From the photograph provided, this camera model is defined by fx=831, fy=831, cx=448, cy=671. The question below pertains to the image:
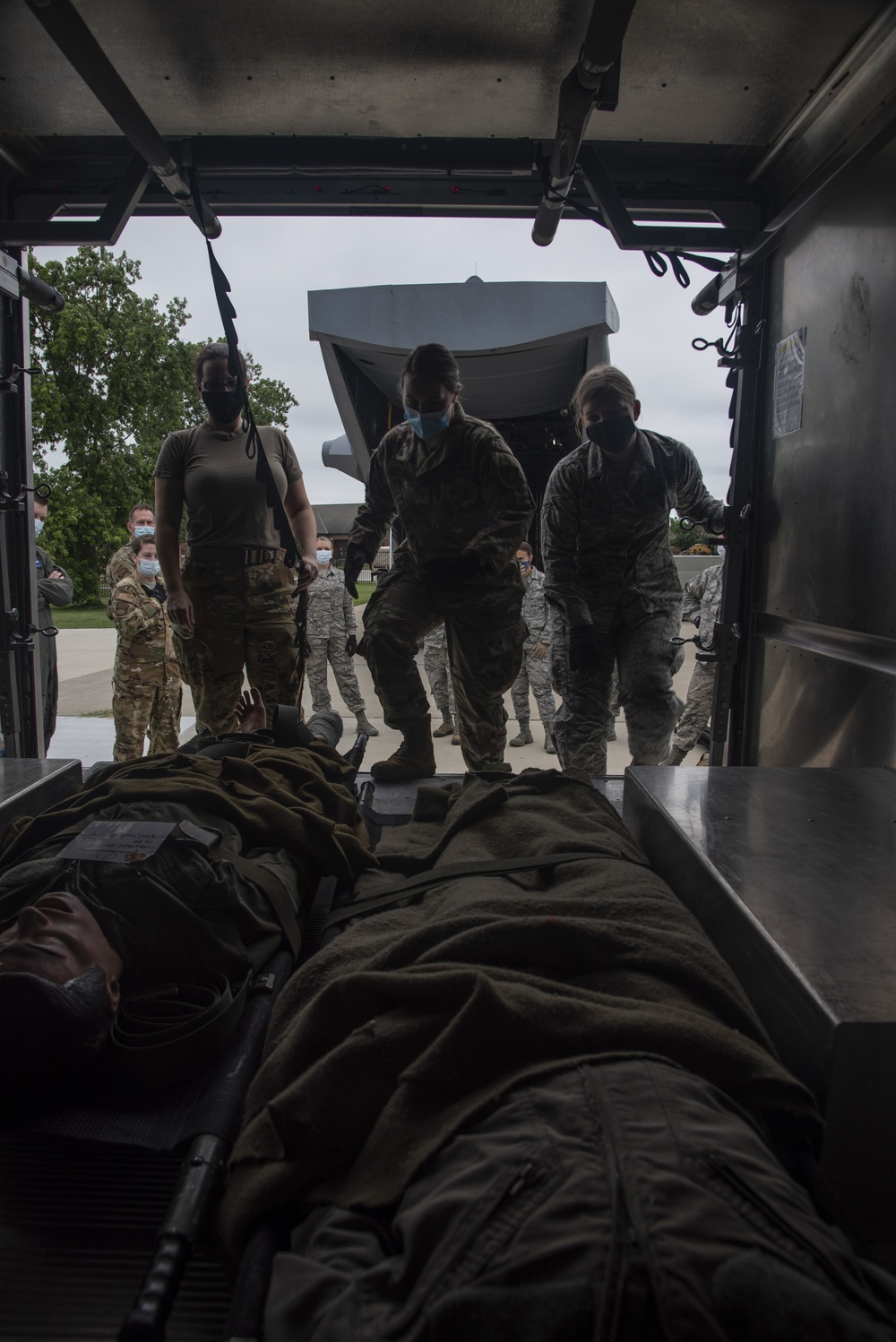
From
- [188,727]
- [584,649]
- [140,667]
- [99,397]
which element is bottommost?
[188,727]

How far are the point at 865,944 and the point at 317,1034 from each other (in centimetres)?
76

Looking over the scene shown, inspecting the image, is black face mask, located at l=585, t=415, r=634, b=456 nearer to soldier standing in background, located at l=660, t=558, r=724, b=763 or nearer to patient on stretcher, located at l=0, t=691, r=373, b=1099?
patient on stretcher, located at l=0, t=691, r=373, b=1099

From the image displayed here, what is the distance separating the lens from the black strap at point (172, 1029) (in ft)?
3.79

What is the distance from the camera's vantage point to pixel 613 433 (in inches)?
116

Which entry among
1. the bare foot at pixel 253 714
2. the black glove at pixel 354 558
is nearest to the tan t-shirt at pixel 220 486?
the black glove at pixel 354 558

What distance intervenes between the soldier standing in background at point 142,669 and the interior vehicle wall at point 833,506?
3.27 m

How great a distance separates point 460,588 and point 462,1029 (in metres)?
2.29

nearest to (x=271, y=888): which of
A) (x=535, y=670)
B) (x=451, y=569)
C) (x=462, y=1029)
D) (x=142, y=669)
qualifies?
(x=462, y=1029)

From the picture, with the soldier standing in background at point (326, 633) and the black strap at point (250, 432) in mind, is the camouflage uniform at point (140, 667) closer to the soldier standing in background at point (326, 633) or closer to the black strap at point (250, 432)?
the soldier standing in background at point (326, 633)

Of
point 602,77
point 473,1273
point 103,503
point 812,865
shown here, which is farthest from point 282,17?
point 103,503

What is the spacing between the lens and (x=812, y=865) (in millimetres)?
1417

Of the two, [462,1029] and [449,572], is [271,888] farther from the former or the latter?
[449,572]

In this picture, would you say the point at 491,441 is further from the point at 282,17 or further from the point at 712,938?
the point at 712,938

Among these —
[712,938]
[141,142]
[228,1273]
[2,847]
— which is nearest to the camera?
[228,1273]
